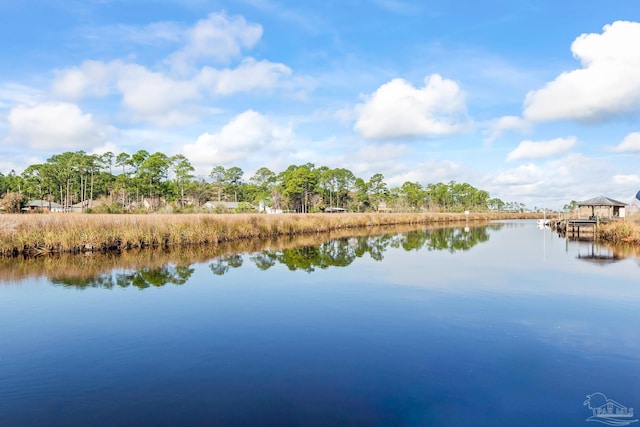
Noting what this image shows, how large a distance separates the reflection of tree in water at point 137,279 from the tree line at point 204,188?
4223 cm

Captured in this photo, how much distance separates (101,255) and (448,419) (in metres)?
14.1

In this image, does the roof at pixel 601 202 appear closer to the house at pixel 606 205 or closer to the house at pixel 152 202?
the house at pixel 606 205

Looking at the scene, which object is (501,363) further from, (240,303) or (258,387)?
(240,303)

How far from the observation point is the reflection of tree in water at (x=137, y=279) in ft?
31.4

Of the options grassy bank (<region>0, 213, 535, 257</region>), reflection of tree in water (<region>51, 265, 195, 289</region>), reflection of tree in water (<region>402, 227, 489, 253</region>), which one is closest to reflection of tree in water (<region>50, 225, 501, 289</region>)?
reflection of tree in water (<region>51, 265, 195, 289</region>)

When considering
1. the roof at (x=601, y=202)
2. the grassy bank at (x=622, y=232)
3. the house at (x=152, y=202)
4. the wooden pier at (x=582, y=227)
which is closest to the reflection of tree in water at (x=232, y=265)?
the grassy bank at (x=622, y=232)

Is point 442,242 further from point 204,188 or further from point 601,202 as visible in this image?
point 204,188

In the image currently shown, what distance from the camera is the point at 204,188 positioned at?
76.6 m

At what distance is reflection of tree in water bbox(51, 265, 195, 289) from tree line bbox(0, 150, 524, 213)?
42229 millimetres

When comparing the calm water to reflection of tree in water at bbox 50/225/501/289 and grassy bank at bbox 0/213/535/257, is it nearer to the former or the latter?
reflection of tree in water at bbox 50/225/501/289

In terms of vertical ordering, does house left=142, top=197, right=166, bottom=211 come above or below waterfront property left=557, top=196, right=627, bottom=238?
above

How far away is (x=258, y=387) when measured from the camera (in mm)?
4141

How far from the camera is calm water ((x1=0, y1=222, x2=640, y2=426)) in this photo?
373cm

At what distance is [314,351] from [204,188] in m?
75.0
